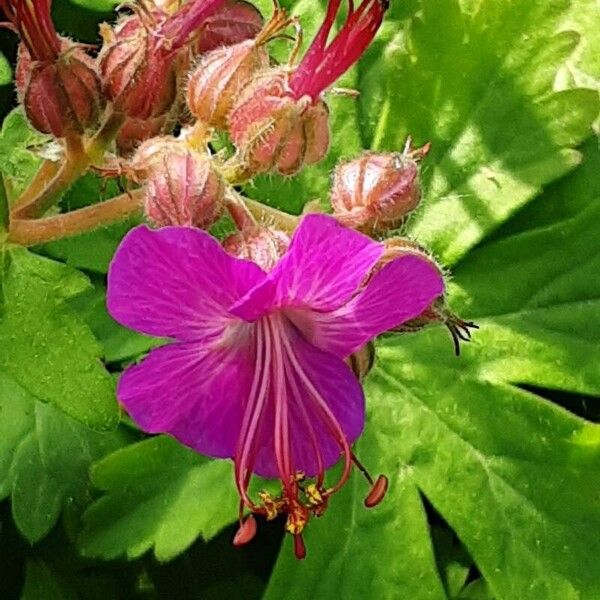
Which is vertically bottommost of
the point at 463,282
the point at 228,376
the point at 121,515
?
the point at 121,515

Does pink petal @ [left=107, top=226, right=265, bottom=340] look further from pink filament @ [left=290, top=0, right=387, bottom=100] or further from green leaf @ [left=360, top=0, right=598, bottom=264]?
green leaf @ [left=360, top=0, right=598, bottom=264]

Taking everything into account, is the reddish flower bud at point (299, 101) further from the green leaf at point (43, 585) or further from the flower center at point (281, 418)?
the green leaf at point (43, 585)

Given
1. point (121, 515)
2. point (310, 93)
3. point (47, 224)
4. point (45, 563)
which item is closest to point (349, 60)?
point (310, 93)

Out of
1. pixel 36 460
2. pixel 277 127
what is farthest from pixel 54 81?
pixel 36 460

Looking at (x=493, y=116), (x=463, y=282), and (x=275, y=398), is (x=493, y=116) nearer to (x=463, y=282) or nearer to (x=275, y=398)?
(x=463, y=282)

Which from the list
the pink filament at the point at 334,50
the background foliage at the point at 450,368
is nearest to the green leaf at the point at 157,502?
the background foliage at the point at 450,368

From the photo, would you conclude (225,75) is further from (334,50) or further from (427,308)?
(427,308)
